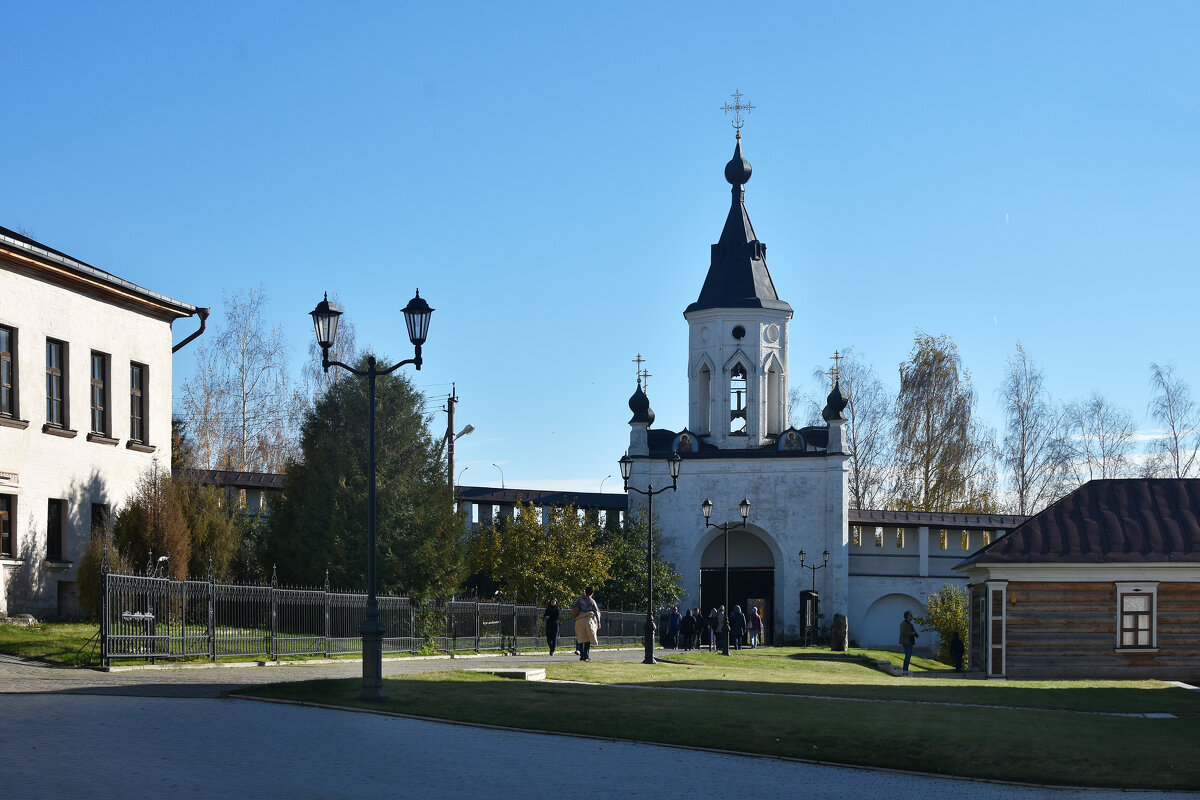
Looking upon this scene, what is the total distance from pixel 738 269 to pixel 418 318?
42648mm

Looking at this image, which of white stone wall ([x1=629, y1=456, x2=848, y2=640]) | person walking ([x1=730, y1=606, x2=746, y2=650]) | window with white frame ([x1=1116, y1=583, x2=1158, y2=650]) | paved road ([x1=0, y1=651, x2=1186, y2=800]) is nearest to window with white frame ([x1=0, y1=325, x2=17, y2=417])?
paved road ([x1=0, y1=651, x2=1186, y2=800])

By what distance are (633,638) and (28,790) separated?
3727cm

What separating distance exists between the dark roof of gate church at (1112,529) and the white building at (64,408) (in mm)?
20960

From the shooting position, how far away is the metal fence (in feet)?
66.7

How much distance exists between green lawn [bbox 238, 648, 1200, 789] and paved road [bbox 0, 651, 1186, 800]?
59 cm

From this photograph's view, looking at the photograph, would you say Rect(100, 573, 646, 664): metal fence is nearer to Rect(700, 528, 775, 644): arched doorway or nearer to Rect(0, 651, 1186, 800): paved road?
Rect(0, 651, 1186, 800): paved road

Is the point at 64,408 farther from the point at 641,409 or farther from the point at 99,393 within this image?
the point at 641,409

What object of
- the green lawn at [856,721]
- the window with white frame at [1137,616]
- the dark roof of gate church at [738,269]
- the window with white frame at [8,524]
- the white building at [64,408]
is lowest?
the window with white frame at [1137,616]

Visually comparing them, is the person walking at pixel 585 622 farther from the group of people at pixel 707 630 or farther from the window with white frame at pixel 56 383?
the window with white frame at pixel 56 383

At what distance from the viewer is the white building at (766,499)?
54.7 meters

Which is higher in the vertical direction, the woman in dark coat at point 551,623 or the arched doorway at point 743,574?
the woman in dark coat at point 551,623

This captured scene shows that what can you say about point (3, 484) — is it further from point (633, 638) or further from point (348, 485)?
point (633, 638)

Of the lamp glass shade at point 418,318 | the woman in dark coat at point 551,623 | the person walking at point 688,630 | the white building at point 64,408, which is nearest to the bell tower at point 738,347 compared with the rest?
the person walking at point 688,630

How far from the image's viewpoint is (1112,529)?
36125 mm
